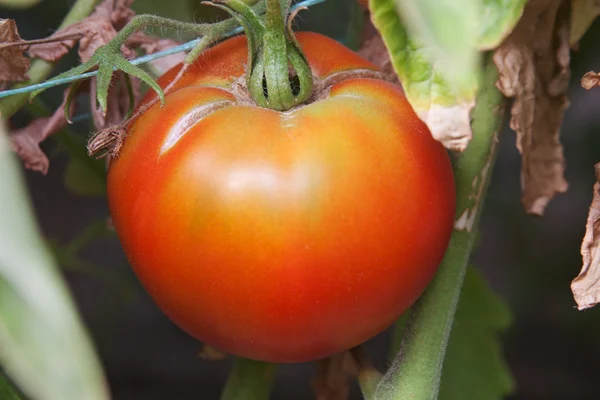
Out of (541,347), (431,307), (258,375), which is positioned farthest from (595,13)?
(541,347)

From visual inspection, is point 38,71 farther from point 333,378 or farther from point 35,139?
point 333,378

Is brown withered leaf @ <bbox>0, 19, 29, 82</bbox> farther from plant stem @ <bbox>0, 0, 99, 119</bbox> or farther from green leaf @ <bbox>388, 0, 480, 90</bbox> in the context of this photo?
green leaf @ <bbox>388, 0, 480, 90</bbox>

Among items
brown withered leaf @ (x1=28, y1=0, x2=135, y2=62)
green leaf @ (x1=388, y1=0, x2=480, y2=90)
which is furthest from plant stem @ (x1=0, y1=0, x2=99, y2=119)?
green leaf @ (x1=388, y1=0, x2=480, y2=90)

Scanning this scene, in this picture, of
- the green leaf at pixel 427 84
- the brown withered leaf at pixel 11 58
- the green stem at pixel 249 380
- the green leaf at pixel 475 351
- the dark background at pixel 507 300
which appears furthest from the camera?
the dark background at pixel 507 300

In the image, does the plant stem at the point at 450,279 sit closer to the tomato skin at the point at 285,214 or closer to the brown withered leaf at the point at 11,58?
the tomato skin at the point at 285,214

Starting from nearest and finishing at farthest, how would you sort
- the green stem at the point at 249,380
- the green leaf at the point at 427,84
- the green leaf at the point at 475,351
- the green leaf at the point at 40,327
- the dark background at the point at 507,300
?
the green leaf at the point at 40,327 < the green leaf at the point at 427,84 < the green stem at the point at 249,380 < the green leaf at the point at 475,351 < the dark background at the point at 507,300

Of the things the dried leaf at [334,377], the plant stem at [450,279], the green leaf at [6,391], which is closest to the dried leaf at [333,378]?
the dried leaf at [334,377]

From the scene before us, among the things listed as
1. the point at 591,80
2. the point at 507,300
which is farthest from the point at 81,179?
the point at 507,300
